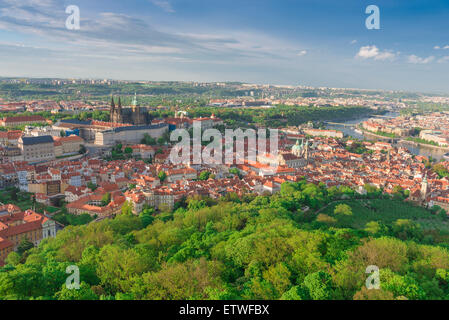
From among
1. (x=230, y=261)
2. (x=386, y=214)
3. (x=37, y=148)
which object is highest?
(x=37, y=148)

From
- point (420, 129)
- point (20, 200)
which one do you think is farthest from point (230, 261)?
point (420, 129)

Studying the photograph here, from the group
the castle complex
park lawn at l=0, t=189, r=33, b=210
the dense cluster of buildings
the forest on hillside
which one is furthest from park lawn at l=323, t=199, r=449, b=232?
the dense cluster of buildings

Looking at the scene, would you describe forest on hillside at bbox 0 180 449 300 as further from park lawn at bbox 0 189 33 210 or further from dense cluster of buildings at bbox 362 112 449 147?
dense cluster of buildings at bbox 362 112 449 147

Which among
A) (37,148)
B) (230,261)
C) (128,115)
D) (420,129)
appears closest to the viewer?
(230,261)

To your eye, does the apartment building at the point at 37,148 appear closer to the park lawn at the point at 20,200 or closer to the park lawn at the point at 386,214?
the park lawn at the point at 20,200

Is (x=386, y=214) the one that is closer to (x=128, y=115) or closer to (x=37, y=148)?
(x=37, y=148)
